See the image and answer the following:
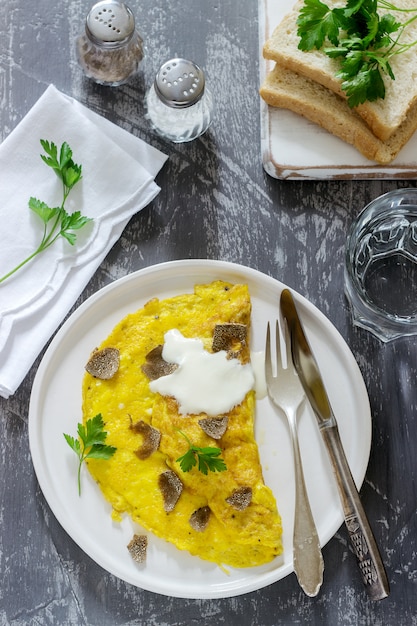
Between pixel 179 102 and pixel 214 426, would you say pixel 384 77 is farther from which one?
pixel 214 426

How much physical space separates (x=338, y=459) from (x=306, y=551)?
0.29 metres

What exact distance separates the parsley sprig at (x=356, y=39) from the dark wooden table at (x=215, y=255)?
30 cm

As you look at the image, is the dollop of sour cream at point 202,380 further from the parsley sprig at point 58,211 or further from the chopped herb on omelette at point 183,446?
the parsley sprig at point 58,211

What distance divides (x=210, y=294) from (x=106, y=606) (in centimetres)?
103

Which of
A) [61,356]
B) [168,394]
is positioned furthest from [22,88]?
[168,394]

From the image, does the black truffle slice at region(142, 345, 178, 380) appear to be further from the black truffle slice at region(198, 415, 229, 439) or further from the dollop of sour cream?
the black truffle slice at region(198, 415, 229, 439)

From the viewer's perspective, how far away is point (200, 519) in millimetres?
2438

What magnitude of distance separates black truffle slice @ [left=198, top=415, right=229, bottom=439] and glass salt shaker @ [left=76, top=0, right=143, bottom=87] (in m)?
1.15

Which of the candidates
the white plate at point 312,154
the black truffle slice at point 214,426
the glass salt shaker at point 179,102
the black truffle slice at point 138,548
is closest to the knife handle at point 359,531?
the black truffle slice at point 214,426

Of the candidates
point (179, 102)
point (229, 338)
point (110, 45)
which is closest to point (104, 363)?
point (229, 338)

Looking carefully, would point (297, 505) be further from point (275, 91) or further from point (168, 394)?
point (275, 91)

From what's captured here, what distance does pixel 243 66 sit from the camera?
2.72m

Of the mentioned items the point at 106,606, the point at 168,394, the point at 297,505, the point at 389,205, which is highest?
the point at 389,205

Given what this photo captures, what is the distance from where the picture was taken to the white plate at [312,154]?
2574 millimetres
